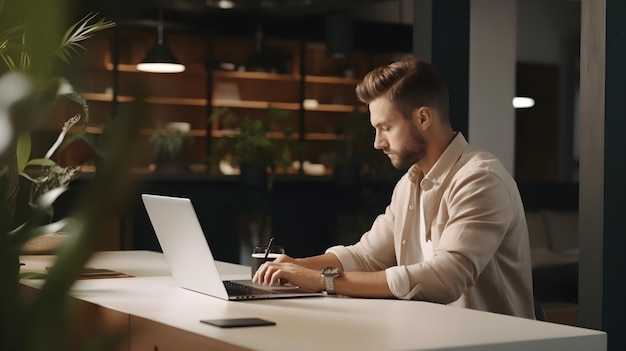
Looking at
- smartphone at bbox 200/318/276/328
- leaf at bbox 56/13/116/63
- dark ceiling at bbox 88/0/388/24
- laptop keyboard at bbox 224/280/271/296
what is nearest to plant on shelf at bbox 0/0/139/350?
leaf at bbox 56/13/116/63

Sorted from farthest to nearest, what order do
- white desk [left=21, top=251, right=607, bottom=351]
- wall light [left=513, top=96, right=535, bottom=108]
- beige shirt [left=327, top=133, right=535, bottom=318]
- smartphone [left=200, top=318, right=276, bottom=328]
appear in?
wall light [left=513, top=96, right=535, bottom=108]
beige shirt [left=327, top=133, right=535, bottom=318]
smartphone [left=200, top=318, right=276, bottom=328]
white desk [left=21, top=251, right=607, bottom=351]

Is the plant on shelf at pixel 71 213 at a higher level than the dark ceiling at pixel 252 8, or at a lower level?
lower

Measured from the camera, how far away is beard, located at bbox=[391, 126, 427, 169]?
2.94 metres

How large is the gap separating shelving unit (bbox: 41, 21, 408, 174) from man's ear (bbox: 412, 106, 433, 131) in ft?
23.2

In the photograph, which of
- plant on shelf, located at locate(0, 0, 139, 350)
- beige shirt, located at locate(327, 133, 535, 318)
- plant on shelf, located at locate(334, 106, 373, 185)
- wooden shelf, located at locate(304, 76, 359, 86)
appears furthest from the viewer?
wooden shelf, located at locate(304, 76, 359, 86)

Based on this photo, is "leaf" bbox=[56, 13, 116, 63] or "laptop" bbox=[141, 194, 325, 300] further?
"laptop" bbox=[141, 194, 325, 300]

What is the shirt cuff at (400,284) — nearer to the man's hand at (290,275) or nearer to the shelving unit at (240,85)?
the man's hand at (290,275)

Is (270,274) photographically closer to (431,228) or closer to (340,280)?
(340,280)

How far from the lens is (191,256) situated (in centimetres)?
233

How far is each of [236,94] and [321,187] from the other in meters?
2.50

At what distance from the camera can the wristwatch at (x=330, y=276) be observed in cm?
243

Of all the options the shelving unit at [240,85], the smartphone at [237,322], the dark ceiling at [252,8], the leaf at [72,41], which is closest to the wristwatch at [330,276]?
the smartphone at [237,322]

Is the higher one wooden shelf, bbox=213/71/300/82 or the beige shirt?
wooden shelf, bbox=213/71/300/82

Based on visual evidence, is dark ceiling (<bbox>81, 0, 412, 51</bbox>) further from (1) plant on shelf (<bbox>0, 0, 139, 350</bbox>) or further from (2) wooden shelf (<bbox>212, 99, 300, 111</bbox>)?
(1) plant on shelf (<bbox>0, 0, 139, 350</bbox>)
